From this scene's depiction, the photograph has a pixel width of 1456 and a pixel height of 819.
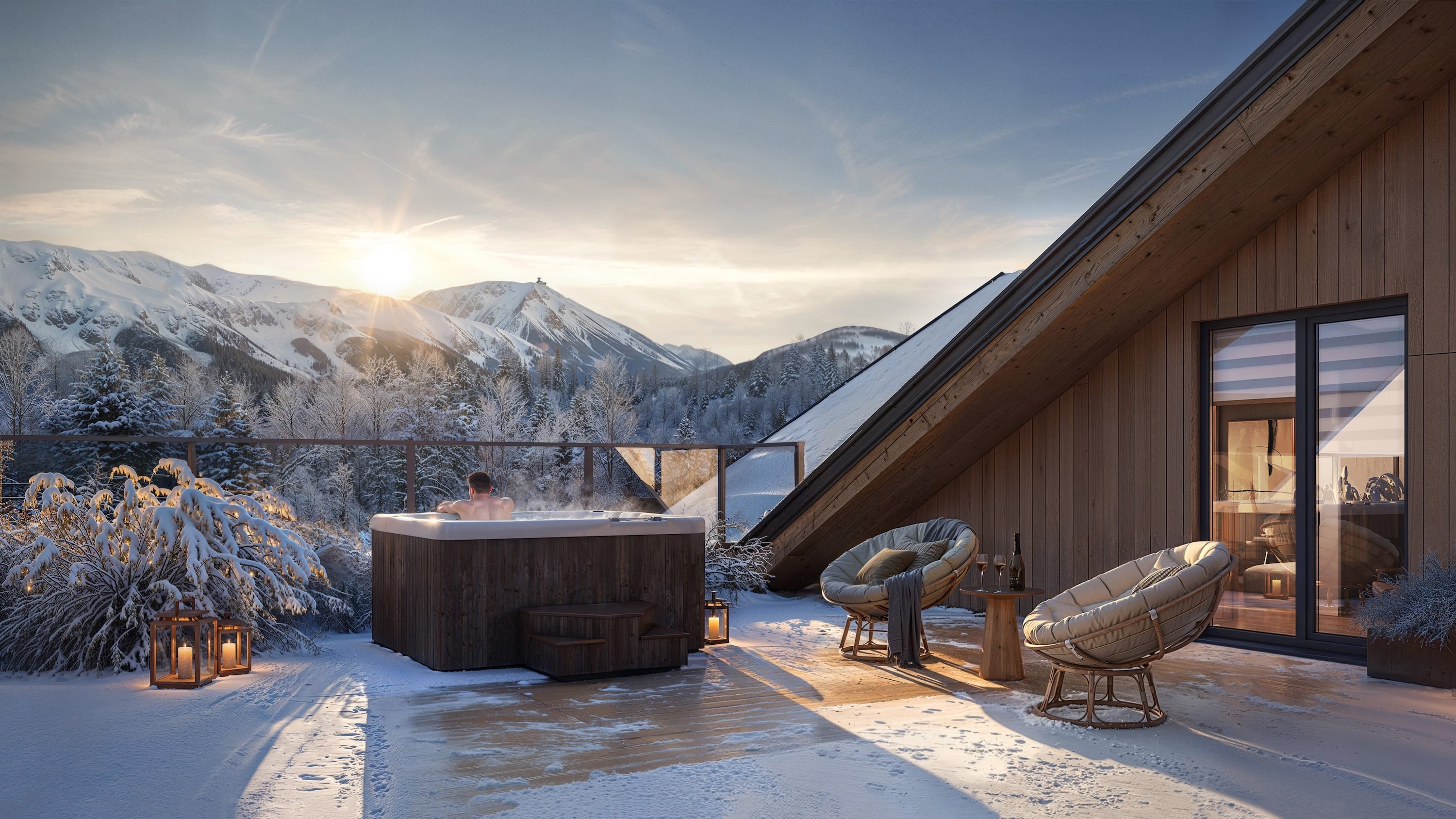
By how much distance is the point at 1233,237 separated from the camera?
550cm

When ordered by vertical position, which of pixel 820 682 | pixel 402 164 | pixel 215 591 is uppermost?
pixel 402 164

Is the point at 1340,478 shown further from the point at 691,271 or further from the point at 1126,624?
the point at 691,271

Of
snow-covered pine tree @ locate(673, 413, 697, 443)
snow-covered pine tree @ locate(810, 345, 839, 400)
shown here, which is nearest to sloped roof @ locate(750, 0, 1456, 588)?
snow-covered pine tree @ locate(673, 413, 697, 443)

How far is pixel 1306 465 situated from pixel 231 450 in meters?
19.8

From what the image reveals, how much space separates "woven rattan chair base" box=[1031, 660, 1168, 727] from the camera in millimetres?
3756

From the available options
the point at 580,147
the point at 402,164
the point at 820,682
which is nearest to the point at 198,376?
the point at 402,164

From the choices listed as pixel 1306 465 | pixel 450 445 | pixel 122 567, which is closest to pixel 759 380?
pixel 450 445

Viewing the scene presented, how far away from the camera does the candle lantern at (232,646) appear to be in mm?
4543

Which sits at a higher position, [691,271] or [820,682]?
[691,271]

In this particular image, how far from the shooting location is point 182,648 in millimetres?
4316

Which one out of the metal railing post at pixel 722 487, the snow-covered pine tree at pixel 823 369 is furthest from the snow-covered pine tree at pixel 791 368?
the metal railing post at pixel 722 487

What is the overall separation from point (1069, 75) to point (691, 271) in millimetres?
6751

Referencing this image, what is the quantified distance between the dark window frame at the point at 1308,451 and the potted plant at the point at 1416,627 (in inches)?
17.5

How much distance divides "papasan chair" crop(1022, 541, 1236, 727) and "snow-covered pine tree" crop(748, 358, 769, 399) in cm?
2373
